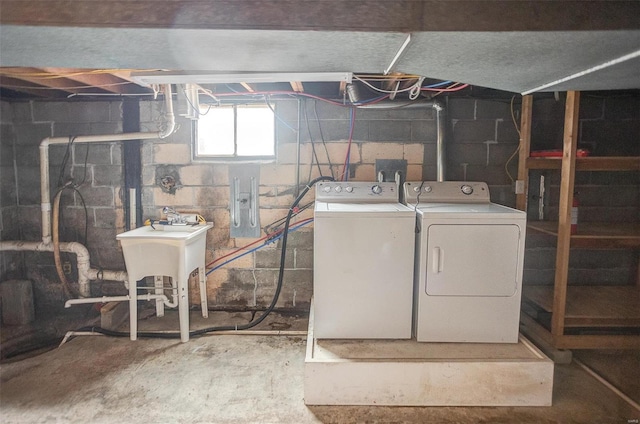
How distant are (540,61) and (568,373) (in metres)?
1.91

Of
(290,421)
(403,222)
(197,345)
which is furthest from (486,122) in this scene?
(197,345)

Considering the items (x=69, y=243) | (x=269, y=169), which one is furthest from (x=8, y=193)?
(x=269, y=169)

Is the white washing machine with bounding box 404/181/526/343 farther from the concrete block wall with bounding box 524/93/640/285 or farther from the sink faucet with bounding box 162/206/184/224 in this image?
the sink faucet with bounding box 162/206/184/224

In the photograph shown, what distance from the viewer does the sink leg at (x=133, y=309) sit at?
2436 mm

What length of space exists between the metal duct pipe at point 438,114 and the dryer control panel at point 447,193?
191 millimetres

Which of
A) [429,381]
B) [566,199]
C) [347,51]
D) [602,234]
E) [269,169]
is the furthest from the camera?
[269,169]

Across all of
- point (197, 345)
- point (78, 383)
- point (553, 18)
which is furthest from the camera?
point (197, 345)

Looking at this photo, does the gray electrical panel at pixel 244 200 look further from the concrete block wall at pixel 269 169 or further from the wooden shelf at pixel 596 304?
the wooden shelf at pixel 596 304

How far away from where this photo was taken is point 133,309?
247 centimetres

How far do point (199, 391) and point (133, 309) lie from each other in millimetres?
844

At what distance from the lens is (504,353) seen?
74.9 inches

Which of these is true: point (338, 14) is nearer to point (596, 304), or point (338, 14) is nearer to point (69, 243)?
point (596, 304)

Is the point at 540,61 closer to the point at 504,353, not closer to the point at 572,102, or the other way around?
the point at 572,102

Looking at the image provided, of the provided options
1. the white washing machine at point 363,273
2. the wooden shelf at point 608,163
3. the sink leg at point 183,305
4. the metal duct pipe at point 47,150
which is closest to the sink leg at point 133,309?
the sink leg at point 183,305
